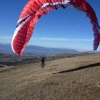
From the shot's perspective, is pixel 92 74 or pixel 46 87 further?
pixel 92 74

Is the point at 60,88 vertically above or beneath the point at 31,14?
beneath

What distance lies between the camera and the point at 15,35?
17406 mm

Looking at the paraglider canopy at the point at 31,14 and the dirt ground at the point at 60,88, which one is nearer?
the paraglider canopy at the point at 31,14

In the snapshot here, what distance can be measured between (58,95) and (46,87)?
102 inches

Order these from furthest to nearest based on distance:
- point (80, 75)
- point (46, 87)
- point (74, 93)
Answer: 1. point (80, 75)
2. point (46, 87)
3. point (74, 93)

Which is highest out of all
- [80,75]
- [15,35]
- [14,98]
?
[15,35]

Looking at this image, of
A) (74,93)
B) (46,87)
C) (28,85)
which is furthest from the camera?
(28,85)

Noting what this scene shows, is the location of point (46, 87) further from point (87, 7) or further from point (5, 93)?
point (87, 7)

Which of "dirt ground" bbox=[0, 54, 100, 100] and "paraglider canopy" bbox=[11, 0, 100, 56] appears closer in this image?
"paraglider canopy" bbox=[11, 0, 100, 56]

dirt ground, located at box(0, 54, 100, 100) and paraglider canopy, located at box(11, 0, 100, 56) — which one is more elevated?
paraglider canopy, located at box(11, 0, 100, 56)

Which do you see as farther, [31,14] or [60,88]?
[60,88]

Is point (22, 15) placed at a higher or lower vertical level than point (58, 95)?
higher

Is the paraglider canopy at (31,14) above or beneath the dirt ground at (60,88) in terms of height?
above

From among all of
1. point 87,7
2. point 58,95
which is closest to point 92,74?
point 58,95
